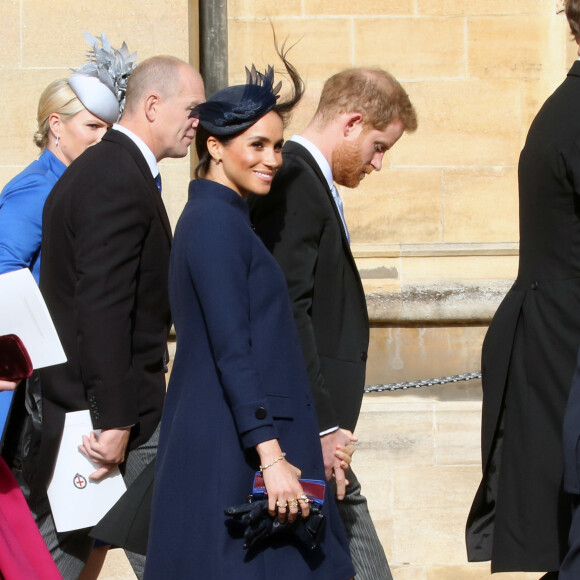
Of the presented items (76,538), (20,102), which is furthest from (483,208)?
(76,538)

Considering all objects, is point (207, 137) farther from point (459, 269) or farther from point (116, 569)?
point (459, 269)

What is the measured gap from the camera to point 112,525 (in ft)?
10.2

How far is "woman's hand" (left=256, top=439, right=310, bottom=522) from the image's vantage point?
8.87 ft

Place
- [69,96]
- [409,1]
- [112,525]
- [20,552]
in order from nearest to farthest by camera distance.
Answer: [20,552] < [112,525] < [69,96] < [409,1]

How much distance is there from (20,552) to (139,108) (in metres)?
1.40

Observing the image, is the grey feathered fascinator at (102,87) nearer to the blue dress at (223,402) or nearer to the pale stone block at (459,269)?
the blue dress at (223,402)

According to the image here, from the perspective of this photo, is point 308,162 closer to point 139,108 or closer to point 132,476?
point 139,108

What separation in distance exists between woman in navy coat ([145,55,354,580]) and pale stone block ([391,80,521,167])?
3171mm

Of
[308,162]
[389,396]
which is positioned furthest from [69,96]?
[389,396]

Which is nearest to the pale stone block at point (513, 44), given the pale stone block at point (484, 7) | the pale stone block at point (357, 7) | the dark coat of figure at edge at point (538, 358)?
the pale stone block at point (484, 7)

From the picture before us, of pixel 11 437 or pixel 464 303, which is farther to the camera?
pixel 464 303

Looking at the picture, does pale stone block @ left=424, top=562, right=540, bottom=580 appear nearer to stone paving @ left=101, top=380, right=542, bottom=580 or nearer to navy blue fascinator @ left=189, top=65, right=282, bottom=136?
stone paving @ left=101, top=380, right=542, bottom=580

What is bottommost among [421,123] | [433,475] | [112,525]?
[433,475]

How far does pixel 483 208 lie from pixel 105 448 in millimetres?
3211
